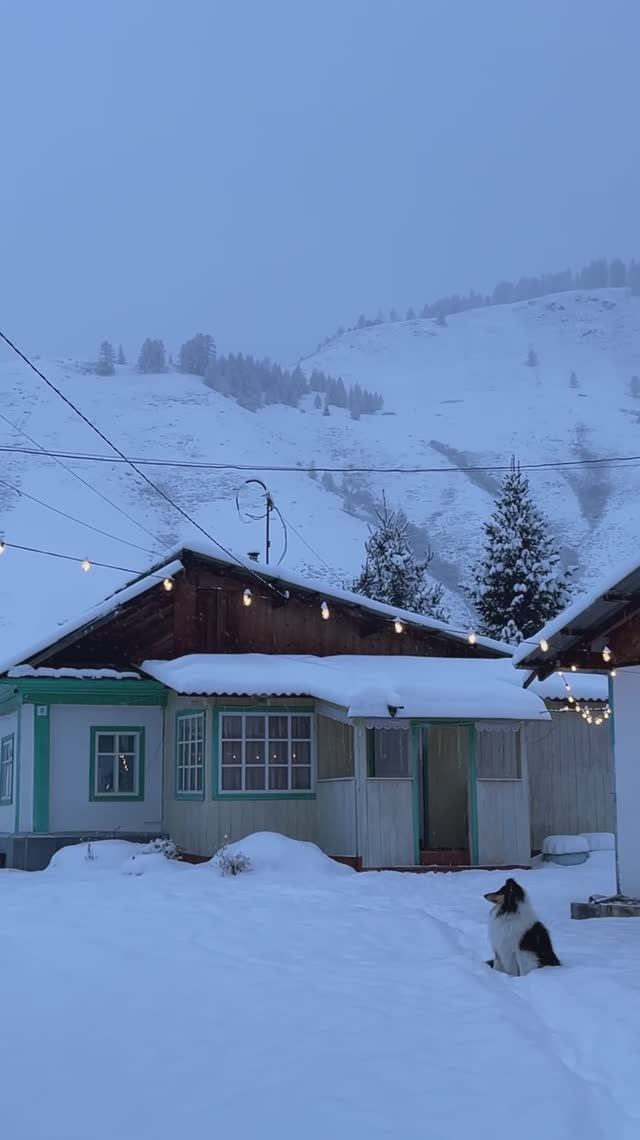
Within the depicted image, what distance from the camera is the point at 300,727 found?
19.7m

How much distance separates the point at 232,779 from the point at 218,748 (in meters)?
0.54

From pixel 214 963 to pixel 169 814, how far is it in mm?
10631

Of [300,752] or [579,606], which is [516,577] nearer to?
[300,752]

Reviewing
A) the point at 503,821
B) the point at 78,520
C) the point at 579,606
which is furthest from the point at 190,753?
the point at 78,520

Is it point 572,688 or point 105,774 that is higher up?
point 572,688

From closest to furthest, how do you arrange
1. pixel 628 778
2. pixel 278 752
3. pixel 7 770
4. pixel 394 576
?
pixel 628 778 → pixel 278 752 → pixel 7 770 → pixel 394 576

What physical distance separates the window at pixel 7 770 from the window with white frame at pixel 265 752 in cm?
424

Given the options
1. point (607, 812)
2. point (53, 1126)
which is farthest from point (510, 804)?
point (53, 1126)

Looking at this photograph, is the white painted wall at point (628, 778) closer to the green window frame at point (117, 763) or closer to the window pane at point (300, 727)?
the window pane at point (300, 727)

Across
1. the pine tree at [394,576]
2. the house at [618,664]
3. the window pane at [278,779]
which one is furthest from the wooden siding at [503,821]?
the pine tree at [394,576]

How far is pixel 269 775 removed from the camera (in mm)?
19359

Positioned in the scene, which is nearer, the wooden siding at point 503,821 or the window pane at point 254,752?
the wooden siding at point 503,821

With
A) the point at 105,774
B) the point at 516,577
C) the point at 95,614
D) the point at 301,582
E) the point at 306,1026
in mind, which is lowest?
the point at 306,1026

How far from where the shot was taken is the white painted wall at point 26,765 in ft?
65.3
